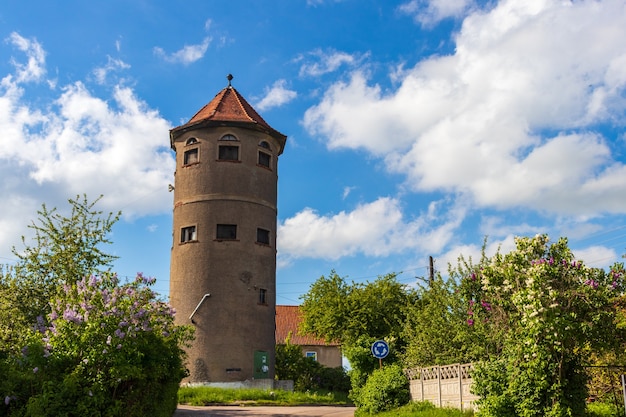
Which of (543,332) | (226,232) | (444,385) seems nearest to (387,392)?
(444,385)

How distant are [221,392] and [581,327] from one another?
21.1 m

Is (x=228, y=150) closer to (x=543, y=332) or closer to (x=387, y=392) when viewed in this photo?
(x=387, y=392)

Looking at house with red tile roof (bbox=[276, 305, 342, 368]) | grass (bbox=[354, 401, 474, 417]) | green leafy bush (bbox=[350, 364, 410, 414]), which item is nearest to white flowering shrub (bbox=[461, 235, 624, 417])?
grass (bbox=[354, 401, 474, 417])

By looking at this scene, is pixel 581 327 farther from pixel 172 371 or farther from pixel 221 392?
pixel 221 392

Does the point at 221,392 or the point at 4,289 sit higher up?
the point at 4,289

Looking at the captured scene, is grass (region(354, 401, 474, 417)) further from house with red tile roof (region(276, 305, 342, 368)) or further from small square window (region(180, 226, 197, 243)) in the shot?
house with red tile roof (region(276, 305, 342, 368))

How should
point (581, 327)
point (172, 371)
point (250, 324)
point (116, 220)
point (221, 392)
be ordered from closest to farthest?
1. point (581, 327)
2. point (172, 371)
3. point (116, 220)
4. point (221, 392)
5. point (250, 324)

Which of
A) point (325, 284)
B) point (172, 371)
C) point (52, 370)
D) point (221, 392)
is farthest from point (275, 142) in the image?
point (52, 370)

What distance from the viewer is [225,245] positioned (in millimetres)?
37062

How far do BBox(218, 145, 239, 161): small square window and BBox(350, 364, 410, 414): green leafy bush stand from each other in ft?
56.0

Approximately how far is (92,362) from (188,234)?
22266 millimetres

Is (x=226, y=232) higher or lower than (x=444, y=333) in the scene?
higher

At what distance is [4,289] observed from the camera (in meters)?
23.7

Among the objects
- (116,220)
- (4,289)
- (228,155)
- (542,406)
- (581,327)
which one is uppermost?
(228,155)
